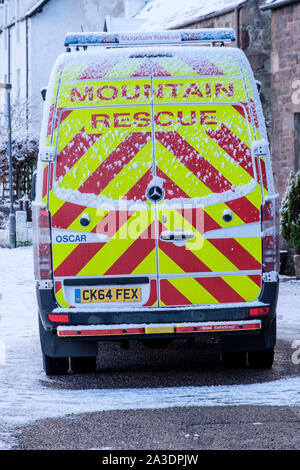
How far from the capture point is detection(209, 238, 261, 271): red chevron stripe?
788 cm

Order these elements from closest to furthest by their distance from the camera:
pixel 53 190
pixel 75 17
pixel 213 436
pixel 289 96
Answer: pixel 213 436, pixel 53 190, pixel 289 96, pixel 75 17

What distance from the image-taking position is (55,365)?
28.3ft

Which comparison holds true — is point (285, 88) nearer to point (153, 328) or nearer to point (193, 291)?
point (193, 291)

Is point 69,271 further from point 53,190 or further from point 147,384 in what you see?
point 147,384

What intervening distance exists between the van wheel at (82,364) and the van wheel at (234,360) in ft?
3.51

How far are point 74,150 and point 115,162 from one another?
0.31 metres

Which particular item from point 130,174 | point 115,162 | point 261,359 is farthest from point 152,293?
point 261,359

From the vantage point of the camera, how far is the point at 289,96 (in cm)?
1769

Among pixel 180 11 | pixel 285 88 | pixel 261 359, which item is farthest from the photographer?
pixel 180 11

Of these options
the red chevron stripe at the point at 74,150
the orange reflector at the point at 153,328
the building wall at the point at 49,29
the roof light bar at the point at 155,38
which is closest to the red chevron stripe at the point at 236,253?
the orange reflector at the point at 153,328

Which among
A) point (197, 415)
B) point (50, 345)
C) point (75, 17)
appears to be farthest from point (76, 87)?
point (75, 17)

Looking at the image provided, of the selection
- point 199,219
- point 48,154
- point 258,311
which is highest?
point 48,154

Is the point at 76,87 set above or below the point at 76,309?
above

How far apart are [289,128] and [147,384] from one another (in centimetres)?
1018
